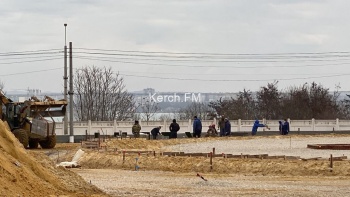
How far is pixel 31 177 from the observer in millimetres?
20422

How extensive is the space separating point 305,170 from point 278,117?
66.7 meters

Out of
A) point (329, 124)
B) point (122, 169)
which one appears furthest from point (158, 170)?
point (329, 124)

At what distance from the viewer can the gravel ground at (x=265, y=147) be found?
1557 inches

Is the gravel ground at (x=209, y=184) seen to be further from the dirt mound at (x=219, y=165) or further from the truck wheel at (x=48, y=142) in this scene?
the truck wheel at (x=48, y=142)

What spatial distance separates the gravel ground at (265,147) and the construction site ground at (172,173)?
0.06 m

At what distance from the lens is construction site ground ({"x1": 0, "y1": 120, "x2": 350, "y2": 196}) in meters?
21.3

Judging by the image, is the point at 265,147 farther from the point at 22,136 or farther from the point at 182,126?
the point at 182,126

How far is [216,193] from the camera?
24.0 meters

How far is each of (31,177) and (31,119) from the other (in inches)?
1037

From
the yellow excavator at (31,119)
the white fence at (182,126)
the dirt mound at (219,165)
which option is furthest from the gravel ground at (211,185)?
the white fence at (182,126)

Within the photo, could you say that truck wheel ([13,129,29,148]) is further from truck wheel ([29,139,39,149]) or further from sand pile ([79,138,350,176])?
sand pile ([79,138,350,176])

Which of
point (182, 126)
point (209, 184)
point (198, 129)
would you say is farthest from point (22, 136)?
point (182, 126)

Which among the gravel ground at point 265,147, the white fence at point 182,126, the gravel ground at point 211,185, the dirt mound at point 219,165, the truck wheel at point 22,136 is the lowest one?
the gravel ground at point 211,185

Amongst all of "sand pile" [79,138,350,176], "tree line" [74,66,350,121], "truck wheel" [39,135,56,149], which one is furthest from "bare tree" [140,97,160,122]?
"sand pile" [79,138,350,176]
